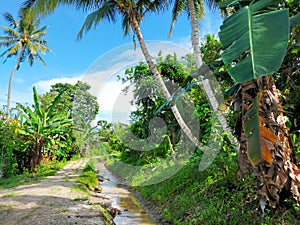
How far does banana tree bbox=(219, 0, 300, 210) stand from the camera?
5.69 ft

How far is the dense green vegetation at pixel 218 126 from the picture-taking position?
2113 millimetres

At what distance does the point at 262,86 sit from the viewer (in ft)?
12.0

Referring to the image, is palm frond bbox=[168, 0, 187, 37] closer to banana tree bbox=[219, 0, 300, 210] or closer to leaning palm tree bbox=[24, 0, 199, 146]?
leaning palm tree bbox=[24, 0, 199, 146]

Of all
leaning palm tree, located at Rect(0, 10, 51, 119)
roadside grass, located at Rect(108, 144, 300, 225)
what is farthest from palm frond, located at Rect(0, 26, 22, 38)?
roadside grass, located at Rect(108, 144, 300, 225)

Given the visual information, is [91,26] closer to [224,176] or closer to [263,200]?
[224,176]

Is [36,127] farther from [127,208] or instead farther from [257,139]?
[257,139]

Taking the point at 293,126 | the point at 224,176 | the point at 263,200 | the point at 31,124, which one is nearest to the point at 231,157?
the point at 224,176

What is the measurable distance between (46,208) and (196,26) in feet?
19.7

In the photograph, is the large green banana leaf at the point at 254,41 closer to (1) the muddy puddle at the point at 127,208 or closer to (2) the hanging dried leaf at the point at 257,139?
(2) the hanging dried leaf at the point at 257,139

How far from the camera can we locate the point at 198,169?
703 cm

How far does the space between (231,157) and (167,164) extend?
154 inches

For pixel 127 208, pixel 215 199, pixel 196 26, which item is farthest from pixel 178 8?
pixel 127 208

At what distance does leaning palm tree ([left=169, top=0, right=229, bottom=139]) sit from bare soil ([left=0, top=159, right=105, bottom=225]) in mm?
3815

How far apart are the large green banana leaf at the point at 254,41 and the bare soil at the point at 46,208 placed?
12.1 feet
